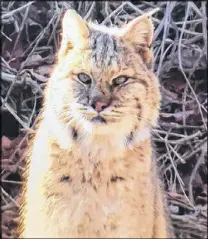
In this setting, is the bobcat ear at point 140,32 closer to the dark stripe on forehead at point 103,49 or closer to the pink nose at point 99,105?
the dark stripe on forehead at point 103,49

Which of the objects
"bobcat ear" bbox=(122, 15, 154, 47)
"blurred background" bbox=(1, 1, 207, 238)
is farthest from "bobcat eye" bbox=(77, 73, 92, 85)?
"blurred background" bbox=(1, 1, 207, 238)

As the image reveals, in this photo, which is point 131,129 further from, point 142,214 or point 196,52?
point 196,52

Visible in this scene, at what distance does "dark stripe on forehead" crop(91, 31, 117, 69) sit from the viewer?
142cm

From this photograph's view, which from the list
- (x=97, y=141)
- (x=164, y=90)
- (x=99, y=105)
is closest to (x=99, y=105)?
(x=99, y=105)

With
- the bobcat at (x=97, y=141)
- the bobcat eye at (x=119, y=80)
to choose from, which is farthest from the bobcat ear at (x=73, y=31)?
the bobcat eye at (x=119, y=80)

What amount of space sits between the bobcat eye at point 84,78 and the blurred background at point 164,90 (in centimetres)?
59

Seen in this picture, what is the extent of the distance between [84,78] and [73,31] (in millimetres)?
103

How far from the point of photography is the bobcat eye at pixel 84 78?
1.42m

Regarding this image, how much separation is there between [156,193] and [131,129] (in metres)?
0.17

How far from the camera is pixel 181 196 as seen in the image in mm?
2227

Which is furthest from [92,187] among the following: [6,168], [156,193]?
[6,168]

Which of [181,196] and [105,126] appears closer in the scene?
[105,126]

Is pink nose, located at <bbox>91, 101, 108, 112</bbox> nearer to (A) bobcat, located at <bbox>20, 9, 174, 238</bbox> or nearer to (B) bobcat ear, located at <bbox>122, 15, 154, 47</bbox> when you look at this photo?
(A) bobcat, located at <bbox>20, 9, 174, 238</bbox>

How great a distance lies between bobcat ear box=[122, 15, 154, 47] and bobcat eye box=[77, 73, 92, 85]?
127 mm
